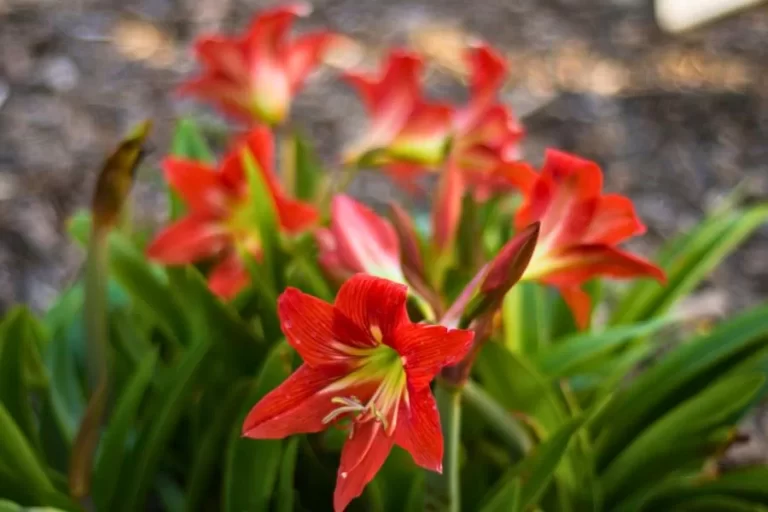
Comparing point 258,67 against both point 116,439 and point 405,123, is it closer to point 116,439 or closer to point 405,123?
point 405,123

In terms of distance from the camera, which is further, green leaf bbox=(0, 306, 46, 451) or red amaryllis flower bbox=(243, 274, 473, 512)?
green leaf bbox=(0, 306, 46, 451)

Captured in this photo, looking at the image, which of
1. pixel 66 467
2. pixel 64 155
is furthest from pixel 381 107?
pixel 64 155

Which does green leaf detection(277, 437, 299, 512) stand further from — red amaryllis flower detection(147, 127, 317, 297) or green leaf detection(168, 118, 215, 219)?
green leaf detection(168, 118, 215, 219)

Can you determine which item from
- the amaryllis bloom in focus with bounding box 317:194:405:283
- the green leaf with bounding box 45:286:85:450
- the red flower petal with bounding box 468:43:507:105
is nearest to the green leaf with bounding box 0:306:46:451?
the green leaf with bounding box 45:286:85:450

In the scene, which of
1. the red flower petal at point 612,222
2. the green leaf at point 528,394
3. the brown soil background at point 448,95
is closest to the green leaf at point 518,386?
the green leaf at point 528,394

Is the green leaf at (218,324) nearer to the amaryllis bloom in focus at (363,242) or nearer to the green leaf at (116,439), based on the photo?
the green leaf at (116,439)

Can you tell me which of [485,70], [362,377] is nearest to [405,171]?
[485,70]
